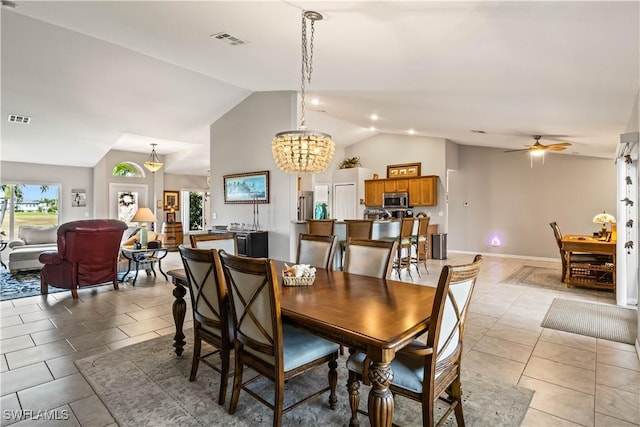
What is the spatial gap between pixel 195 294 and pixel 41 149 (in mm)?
7674

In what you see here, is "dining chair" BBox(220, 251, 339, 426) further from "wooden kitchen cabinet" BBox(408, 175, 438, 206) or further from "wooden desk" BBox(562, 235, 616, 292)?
"wooden kitchen cabinet" BBox(408, 175, 438, 206)

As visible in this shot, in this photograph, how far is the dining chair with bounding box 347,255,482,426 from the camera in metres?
1.61

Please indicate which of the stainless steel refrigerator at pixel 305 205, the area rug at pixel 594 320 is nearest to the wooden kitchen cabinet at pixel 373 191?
the stainless steel refrigerator at pixel 305 205

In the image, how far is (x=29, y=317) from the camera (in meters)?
3.95

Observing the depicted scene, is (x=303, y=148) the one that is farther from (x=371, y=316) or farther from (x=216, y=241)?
(x=371, y=316)

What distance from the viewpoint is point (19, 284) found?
5617 mm

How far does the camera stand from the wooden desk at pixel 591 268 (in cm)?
A: 520

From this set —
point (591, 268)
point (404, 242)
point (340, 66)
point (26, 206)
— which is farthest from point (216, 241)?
point (26, 206)

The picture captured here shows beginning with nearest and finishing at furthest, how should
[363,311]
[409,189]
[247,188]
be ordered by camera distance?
1. [363,311]
2. [247,188]
3. [409,189]

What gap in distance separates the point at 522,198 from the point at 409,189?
8.98 feet

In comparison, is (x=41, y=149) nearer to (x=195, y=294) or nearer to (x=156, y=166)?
(x=156, y=166)

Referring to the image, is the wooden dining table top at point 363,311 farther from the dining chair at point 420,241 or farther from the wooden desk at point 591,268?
the wooden desk at point 591,268

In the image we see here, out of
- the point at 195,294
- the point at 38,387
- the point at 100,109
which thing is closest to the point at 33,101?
the point at 100,109

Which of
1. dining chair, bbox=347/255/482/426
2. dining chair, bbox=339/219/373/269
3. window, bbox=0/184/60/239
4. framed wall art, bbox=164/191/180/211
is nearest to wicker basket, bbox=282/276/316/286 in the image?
dining chair, bbox=347/255/482/426
